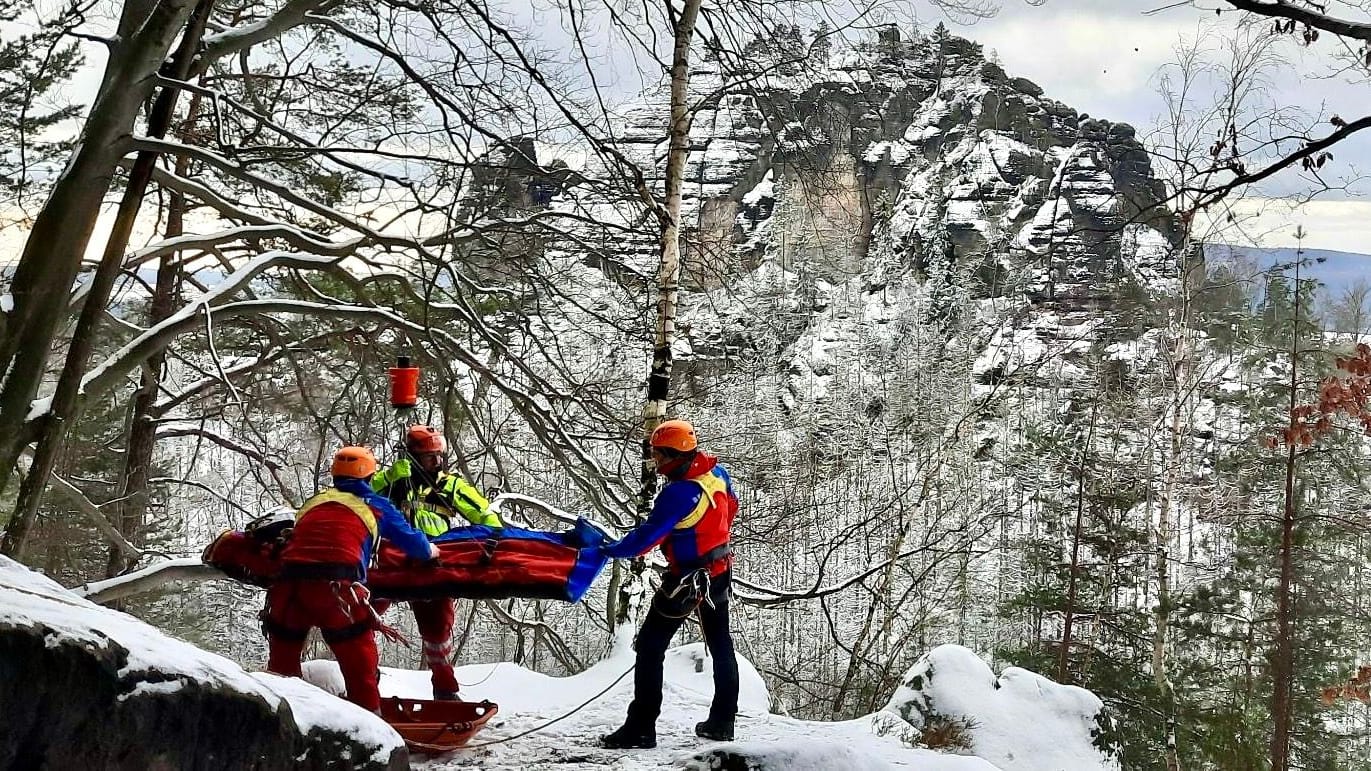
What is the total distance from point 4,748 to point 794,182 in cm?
601

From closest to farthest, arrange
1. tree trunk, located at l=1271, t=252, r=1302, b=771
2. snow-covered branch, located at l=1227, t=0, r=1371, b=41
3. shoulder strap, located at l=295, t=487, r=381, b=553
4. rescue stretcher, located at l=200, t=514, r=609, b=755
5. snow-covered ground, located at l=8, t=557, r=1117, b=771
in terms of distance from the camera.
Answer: snow-covered ground, located at l=8, t=557, r=1117, b=771 < snow-covered branch, located at l=1227, t=0, r=1371, b=41 < shoulder strap, located at l=295, t=487, r=381, b=553 < rescue stretcher, located at l=200, t=514, r=609, b=755 < tree trunk, located at l=1271, t=252, r=1302, b=771

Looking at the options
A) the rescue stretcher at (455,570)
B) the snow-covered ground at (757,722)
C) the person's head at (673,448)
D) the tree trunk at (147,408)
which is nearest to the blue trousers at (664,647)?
the snow-covered ground at (757,722)

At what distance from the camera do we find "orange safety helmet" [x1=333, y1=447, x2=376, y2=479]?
488cm

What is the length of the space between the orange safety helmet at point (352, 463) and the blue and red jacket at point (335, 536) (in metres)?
0.03

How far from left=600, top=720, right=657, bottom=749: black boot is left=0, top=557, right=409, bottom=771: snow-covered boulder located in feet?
8.25

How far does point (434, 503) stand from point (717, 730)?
1.97 metres

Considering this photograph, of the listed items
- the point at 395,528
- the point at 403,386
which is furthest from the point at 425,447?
the point at 395,528

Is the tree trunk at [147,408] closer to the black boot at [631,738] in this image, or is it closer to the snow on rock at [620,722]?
the snow on rock at [620,722]

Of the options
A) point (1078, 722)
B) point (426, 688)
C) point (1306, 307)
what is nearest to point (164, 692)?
point (426, 688)

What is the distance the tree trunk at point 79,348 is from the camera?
15.5 feet

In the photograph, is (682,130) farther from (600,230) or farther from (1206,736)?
(1206,736)

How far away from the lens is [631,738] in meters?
5.53

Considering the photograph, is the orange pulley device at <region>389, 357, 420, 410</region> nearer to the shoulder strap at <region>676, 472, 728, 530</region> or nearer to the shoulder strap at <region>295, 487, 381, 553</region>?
the shoulder strap at <region>295, 487, 381, 553</region>

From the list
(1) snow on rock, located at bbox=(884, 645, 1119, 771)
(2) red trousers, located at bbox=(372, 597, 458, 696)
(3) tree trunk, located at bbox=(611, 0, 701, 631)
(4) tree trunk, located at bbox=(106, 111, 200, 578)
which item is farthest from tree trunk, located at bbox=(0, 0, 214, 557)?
(1) snow on rock, located at bbox=(884, 645, 1119, 771)
